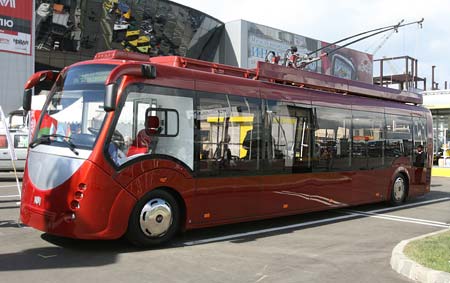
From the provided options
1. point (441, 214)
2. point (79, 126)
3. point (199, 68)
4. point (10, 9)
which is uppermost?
point (10, 9)

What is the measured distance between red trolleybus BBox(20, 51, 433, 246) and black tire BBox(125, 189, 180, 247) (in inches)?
0.6

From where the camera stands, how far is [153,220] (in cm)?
736

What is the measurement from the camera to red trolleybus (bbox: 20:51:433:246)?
6.88 metres

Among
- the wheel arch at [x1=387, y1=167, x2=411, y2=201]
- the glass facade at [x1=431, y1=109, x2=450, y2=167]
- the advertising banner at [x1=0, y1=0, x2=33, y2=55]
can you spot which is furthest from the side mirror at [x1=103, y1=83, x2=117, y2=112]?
the glass facade at [x1=431, y1=109, x2=450, y2=167]

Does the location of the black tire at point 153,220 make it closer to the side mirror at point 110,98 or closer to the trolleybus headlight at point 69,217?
the trolleybus headlight at point 69,217

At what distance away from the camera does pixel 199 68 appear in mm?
8648

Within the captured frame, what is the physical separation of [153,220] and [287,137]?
12.0ft

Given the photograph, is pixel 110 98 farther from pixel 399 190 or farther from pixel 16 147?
pixel 16 147

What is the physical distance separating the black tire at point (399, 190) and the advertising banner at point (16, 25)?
89.7 ft

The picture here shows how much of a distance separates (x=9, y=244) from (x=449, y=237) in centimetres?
704

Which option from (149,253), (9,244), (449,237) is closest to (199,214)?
(149,253)

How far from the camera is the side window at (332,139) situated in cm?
1062

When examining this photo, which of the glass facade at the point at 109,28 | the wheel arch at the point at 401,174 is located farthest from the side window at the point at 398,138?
the glass facade at the point at 109,28

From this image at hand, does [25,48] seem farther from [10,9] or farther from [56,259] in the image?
[56,259]
